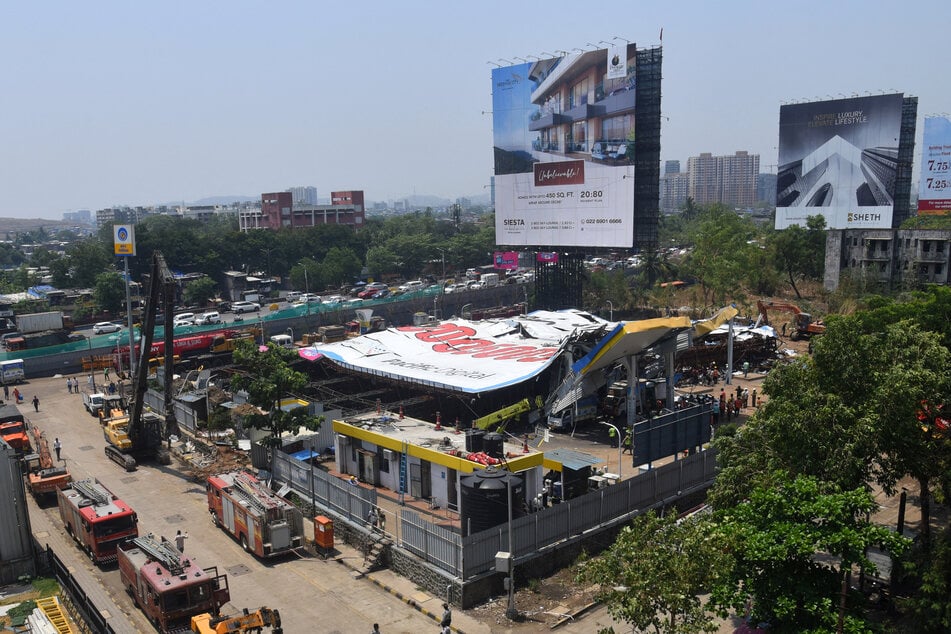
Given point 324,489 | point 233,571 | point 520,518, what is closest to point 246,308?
point 324,489

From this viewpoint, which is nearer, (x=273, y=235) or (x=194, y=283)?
(x=194, y=283)

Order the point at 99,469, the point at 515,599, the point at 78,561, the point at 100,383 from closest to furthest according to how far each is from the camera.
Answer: the point at 515,599
the point at 78,561
the point at 99,469
the point at 100,383

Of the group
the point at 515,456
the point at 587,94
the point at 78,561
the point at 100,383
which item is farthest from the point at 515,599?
the point at 587,94

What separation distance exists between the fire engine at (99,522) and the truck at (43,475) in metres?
4.83

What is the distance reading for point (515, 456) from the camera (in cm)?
2548

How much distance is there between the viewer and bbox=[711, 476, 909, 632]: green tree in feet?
44.9

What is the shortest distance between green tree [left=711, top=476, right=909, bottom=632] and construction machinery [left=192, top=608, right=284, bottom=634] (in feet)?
35.0

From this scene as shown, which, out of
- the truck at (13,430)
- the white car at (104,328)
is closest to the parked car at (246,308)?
the white car at (104,328)

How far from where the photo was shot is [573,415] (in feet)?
118

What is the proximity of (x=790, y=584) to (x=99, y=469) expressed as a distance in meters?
29.6

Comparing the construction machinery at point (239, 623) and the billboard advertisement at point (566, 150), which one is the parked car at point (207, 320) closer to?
the billboard advertisement at point (566, 150)

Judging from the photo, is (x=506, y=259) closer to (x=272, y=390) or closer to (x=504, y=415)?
(x=504, y=415)

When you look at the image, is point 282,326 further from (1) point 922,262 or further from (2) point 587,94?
(1) point 922,262

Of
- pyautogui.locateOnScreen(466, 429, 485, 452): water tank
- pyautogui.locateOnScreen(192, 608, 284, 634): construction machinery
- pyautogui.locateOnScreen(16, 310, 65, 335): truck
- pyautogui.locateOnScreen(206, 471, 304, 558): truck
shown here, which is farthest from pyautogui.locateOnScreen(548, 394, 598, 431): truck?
pyautogui.locateOnScreen(16, 310, 65, 335): truck
